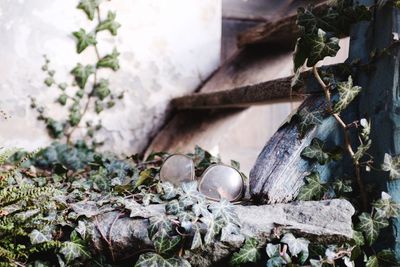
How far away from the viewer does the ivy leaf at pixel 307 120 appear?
1.23 meters

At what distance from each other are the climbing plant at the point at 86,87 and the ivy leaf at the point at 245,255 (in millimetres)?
1474

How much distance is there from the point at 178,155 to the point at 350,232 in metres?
0.57

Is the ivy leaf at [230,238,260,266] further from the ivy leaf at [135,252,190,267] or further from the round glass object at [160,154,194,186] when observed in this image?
the round glass object at [160,154,194,186]

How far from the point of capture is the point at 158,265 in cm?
104

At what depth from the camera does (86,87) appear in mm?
2367

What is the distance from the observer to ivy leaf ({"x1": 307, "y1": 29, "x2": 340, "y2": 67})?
3.82ft

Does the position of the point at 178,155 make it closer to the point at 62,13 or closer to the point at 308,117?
the point at 308,117

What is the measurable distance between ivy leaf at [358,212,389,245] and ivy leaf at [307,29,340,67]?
427 millimetres

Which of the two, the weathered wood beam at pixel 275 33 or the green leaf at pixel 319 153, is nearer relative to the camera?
the green leaf at pixel 319 153

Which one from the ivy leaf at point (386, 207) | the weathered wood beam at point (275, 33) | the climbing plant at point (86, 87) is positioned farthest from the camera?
the climbing plant at point (86, 87)

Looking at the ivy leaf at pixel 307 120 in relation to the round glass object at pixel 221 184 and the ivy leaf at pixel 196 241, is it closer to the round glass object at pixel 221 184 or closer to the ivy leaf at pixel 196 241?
the round glass object at pixel 221 184

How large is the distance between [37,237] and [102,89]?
1.39 m

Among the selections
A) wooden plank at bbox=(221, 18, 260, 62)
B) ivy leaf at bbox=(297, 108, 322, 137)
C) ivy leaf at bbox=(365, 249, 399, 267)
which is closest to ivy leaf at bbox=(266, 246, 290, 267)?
ivy leaf at bbox=(365, 249, 399, 267)

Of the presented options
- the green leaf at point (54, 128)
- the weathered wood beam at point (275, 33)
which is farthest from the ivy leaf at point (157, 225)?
the green leaf at point (54, 128)
